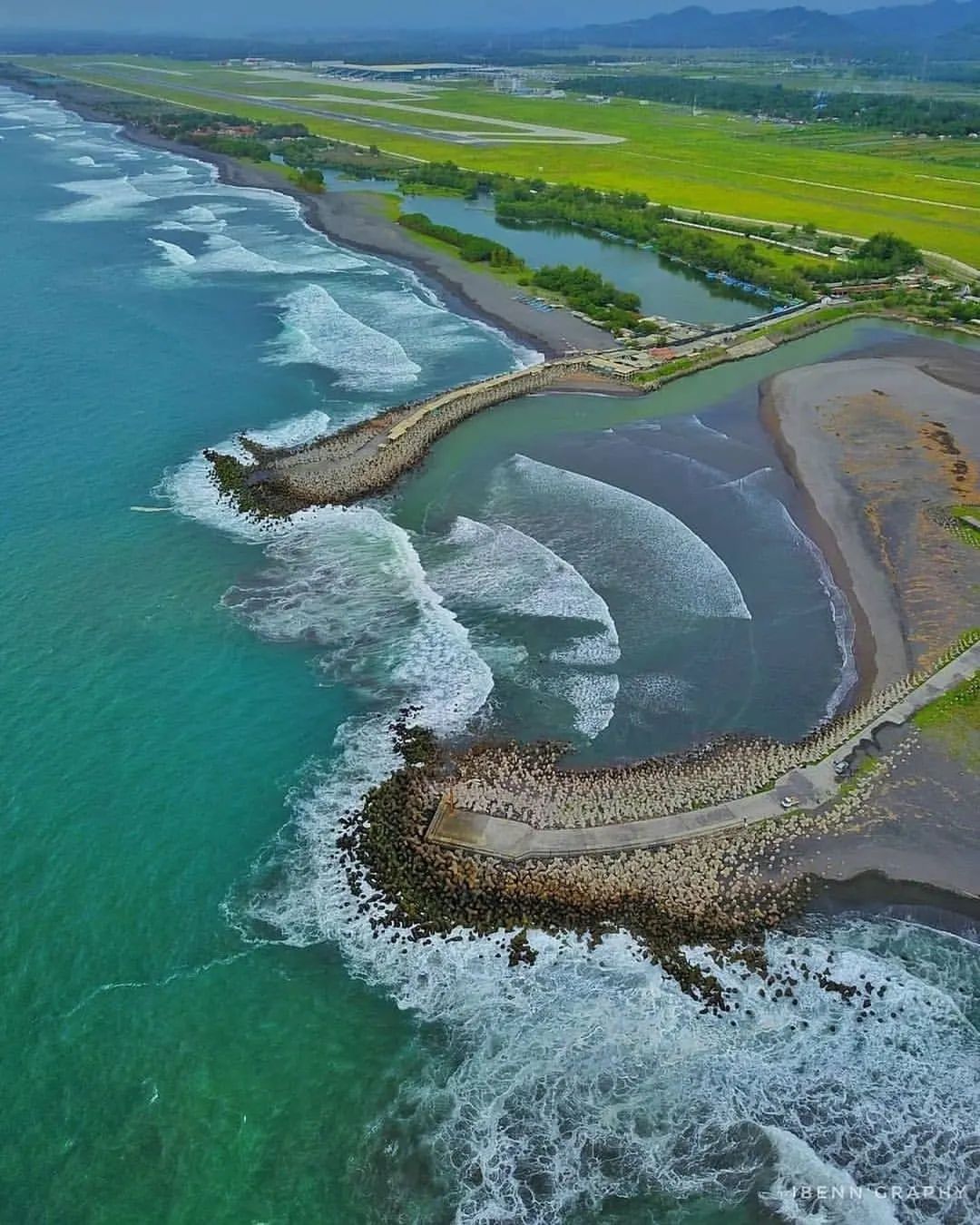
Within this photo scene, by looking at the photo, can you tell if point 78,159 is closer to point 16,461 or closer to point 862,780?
point 16,461

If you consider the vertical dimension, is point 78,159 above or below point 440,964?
below

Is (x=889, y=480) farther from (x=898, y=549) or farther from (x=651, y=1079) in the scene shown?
(x=651, y=1079)

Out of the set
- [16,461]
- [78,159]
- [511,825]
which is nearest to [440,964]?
[511,825]

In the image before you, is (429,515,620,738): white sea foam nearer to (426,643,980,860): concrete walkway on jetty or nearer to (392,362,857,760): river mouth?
(392,362,857,760): river mouth

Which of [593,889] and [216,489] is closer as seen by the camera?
[593,889]

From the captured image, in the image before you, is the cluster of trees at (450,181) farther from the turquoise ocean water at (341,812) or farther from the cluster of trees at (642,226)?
the turquoise ocean water at (341,812)

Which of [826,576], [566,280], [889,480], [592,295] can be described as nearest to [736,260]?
[566,280]
